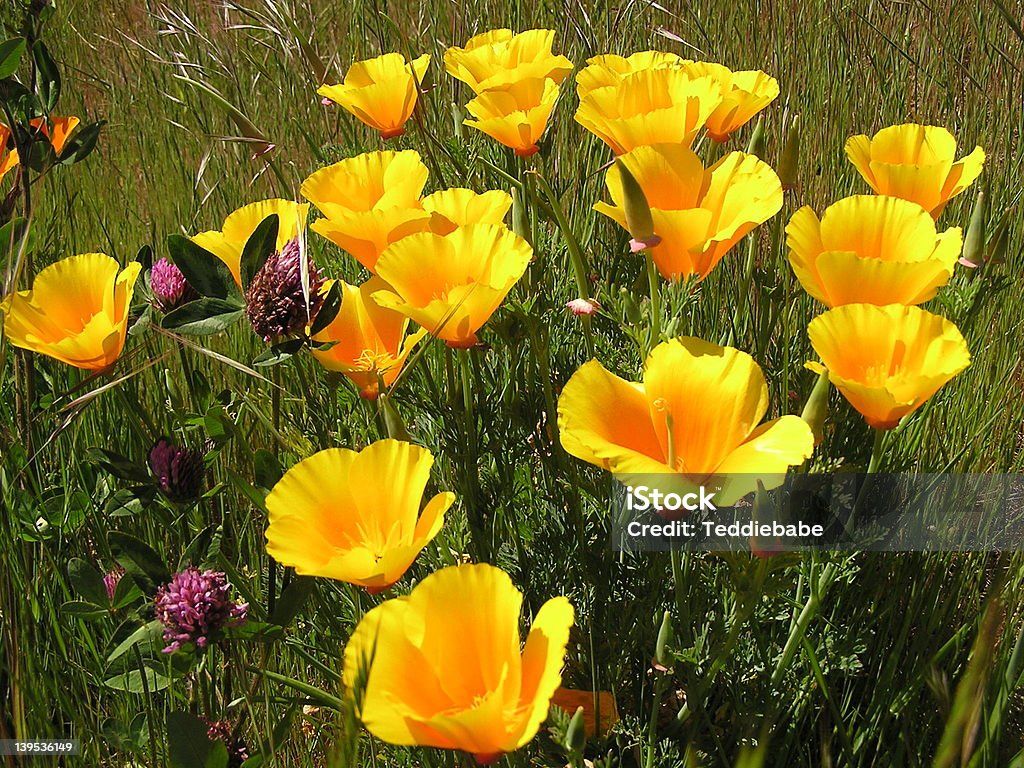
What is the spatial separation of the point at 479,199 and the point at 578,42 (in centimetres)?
135

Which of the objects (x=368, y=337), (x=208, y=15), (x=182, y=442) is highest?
(x=208, y=15)

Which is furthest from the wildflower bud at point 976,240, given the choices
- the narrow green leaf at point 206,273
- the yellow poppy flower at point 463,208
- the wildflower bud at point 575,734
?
the narrow green leaf at point 206,273

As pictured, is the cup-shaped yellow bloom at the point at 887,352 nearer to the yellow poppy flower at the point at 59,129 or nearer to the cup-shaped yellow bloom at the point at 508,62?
the cup-shaped yellow bloom at the point at 508,62

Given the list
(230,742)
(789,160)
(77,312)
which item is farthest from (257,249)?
(789,160)

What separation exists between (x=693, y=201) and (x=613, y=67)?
1.14ft

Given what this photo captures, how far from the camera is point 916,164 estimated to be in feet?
4.02

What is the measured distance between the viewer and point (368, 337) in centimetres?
115

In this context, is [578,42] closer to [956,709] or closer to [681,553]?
[681,553]

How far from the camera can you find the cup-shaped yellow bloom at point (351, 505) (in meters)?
0.84

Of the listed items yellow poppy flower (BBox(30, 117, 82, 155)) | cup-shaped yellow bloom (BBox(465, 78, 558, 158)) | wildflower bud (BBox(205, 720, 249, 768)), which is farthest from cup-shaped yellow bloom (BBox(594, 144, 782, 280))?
yellow poppy flower (BBox(30, 117, 82, 155))

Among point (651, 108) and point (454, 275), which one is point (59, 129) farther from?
point (651, 108)

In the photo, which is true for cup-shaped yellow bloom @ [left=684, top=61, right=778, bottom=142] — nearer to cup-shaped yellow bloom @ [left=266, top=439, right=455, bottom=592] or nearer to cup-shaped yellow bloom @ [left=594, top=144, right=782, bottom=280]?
cup-shaped yellow bloom @ [left=594, top=144, right=782, bottom=280]

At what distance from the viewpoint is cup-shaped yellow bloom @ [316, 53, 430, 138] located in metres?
1.38

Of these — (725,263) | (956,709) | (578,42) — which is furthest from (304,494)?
(578,42)
